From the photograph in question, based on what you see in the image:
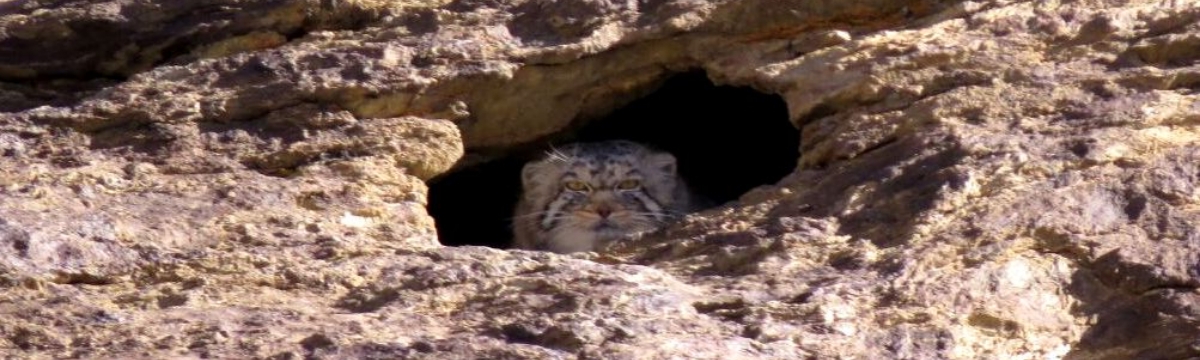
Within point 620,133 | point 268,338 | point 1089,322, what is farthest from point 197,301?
point 620,133

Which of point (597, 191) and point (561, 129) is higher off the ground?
point (561, 129)

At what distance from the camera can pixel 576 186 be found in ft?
23.0

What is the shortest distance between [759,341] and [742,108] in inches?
127

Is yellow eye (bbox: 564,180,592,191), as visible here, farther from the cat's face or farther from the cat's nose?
the cat's nose

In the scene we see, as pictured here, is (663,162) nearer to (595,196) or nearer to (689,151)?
(595,196)

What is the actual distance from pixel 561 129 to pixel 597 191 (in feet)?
2.19

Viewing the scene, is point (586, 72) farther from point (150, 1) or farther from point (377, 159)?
point (150, 1)

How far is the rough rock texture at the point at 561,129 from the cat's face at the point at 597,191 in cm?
68

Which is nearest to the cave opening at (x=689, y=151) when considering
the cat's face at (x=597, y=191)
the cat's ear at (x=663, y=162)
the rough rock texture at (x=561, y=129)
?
the cat's face at (x=597, y=191)

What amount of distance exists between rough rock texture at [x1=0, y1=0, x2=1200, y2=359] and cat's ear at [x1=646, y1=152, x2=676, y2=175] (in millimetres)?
1004

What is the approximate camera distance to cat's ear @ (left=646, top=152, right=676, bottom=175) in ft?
23.8

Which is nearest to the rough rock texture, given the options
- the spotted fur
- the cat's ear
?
the spotted fur

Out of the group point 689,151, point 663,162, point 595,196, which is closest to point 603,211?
point 595,196

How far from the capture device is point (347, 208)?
203 inches
